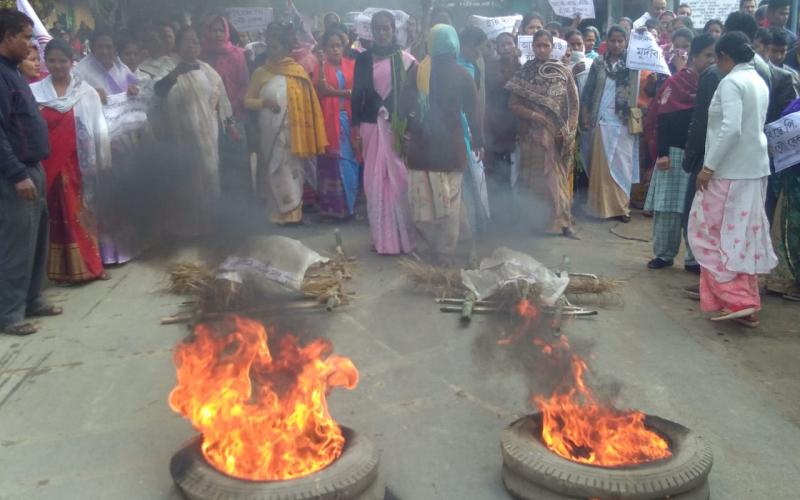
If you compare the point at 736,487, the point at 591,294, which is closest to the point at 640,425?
the point at 736,487

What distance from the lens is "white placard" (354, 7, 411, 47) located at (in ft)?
22.8

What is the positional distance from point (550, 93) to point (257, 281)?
147 inches

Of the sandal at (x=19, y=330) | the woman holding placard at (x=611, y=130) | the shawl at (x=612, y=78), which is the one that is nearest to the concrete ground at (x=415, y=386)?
the sandal at (x=19, y=330)

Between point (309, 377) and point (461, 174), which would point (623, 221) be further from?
point (309, 377)

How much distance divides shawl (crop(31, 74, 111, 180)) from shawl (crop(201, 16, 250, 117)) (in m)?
1.00

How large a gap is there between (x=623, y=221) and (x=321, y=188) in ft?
11.0

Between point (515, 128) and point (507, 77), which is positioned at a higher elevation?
point (507, 77)

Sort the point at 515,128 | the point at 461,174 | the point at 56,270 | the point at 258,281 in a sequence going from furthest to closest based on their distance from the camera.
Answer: the point at 515,128 < the point at 461,174 < the point at 56,270 < the point at 258,281

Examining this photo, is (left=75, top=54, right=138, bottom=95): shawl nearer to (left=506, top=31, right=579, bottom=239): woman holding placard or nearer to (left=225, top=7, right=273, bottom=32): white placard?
(left=225, top=7, right=273, bottom=32): white placard

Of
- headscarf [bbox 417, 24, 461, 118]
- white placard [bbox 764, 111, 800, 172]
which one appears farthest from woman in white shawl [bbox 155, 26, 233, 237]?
white placard [bbox 764, 111, 800, 172]

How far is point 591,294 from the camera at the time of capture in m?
5.43

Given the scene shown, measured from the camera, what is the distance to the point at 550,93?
23.8 ft

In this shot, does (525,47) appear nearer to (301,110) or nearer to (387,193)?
(301,110)

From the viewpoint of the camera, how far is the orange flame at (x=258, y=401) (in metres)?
2.86
